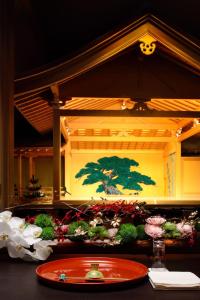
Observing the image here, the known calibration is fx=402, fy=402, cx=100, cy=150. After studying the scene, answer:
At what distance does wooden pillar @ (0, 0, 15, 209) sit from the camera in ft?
11.3

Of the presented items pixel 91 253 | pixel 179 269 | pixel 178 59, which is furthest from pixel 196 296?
pixel 178 59

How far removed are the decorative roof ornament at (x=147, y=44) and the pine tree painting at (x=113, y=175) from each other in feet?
9.23

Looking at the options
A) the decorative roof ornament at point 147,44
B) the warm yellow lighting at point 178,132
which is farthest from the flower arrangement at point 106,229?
the warm yellow lighting at point 178,132

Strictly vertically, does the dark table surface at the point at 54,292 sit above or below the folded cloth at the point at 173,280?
below

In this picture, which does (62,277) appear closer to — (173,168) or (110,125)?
(110,125)

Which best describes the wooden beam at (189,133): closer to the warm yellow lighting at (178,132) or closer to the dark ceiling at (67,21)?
the warm yellow lighting at (178,132)

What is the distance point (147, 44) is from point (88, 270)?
12.6ft

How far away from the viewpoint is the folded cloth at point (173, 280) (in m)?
1.36


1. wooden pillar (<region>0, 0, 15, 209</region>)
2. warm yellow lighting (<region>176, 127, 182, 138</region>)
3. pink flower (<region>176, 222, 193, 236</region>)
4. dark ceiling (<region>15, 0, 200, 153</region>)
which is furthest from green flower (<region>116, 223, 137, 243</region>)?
warm yellow lighting (<region>176, 127, 182, 138</region>)

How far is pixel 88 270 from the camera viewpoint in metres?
1.60

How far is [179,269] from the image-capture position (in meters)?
1.68

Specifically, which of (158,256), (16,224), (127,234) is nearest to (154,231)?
(158,256)

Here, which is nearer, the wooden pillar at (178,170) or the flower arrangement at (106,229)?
the flower arrangement at (106,229)

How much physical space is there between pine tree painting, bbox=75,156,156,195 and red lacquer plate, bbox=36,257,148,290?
534 cm
